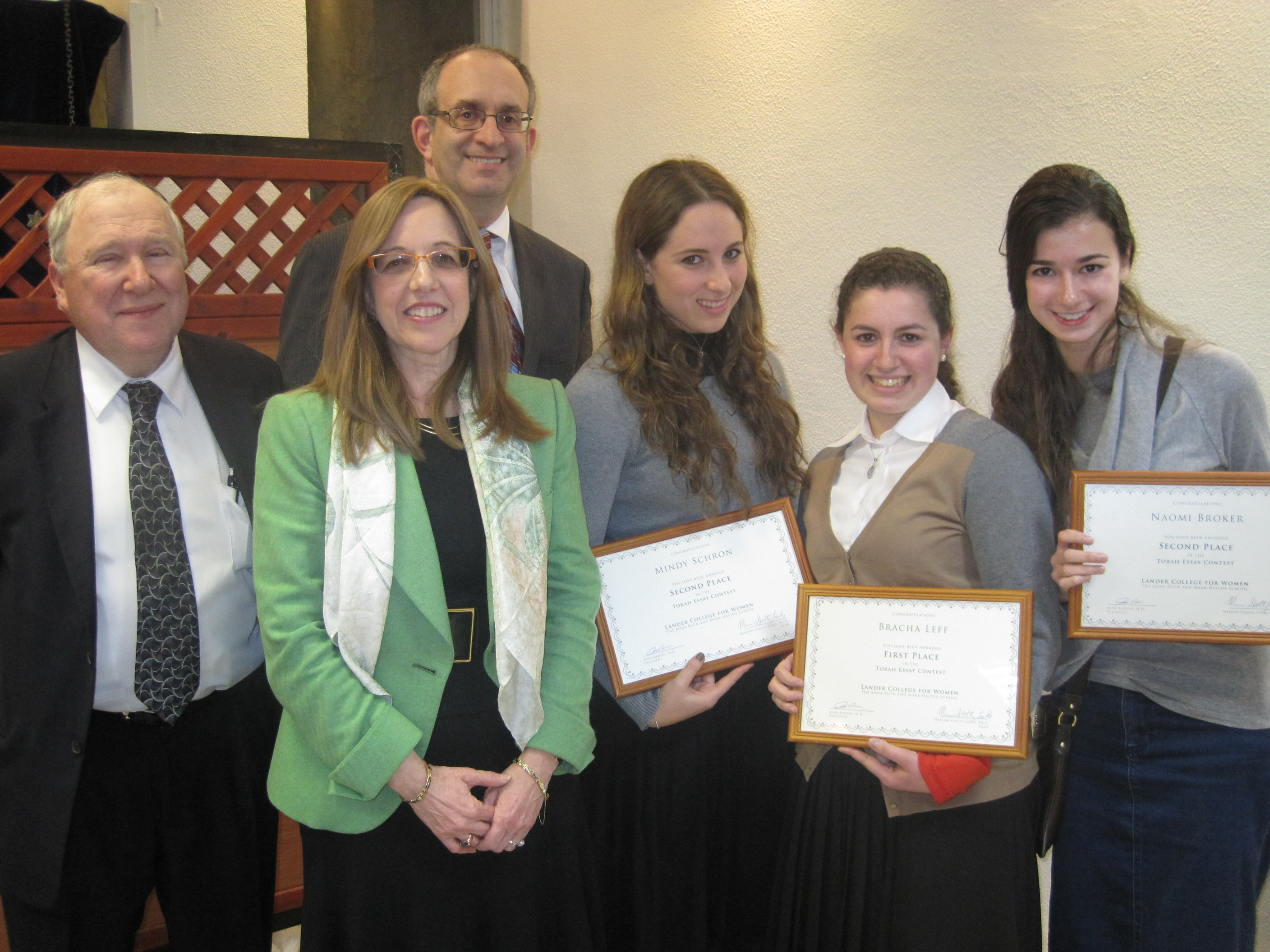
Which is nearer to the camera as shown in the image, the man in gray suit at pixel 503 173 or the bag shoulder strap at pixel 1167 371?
the bag shoulder strap at pixel 1167 371

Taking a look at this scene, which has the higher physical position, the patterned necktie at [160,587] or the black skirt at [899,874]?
the patterned necktie at [160,587]

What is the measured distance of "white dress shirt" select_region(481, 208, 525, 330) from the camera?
2508 millimetres

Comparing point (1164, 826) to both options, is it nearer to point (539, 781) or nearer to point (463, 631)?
point (539, 781)

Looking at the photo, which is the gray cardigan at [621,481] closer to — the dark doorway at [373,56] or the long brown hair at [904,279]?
the long brown hair at [904,279]

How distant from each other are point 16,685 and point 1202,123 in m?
2.74

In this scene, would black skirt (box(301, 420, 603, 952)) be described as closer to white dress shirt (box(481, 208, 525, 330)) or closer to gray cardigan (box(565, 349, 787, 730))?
gray cardigan (box(565, 349, 787, 730))

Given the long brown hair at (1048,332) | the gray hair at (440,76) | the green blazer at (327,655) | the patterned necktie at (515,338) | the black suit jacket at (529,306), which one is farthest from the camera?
the gray hair at (440,76)

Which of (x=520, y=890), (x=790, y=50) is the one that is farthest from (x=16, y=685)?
(x=790, y=50)

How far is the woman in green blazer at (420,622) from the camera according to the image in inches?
63.1

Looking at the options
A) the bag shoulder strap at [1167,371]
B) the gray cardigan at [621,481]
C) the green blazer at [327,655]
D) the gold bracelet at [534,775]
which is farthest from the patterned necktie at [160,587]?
the bag shoulder strap at [1167,371]

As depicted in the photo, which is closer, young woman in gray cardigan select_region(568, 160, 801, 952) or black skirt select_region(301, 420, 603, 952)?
black skirt select_region(301, 420, 603, 952)

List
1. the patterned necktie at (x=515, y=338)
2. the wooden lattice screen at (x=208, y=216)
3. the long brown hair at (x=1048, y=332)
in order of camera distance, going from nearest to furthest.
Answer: the long brown hair at (x=1048, y=332), the patterned necktie at (x=515, y=338), the wooden lattice screen at (x=208, y=216)

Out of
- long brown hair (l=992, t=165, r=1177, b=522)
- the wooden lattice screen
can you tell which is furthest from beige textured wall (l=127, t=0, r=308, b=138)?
long brown hair (l=992, t=165, r=1177, b=522)
